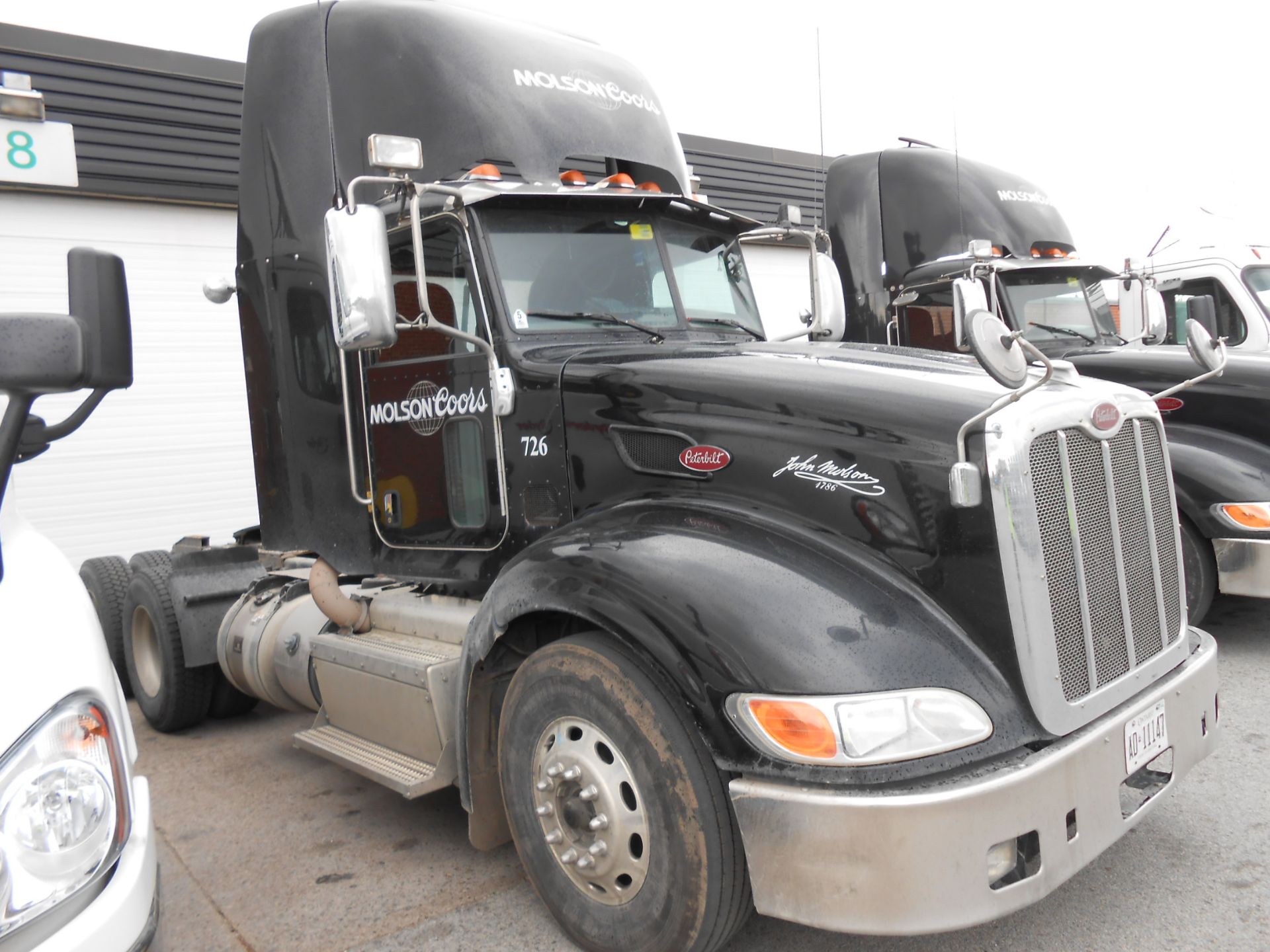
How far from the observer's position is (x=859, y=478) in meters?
2.89

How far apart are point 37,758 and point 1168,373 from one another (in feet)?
20.7

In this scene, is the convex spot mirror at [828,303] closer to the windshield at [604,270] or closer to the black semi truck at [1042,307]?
the windshield at [604,270]

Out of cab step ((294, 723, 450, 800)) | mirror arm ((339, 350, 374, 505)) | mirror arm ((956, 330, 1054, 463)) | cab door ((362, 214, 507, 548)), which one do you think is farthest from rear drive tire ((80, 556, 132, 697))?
mirror arm ((956, 330, 1054, 463))

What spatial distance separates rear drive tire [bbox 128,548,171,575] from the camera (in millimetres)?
6074

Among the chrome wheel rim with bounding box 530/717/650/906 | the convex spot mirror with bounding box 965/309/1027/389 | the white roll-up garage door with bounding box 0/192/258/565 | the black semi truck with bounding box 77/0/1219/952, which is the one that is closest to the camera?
the black semi truck with bounding box 77/0/1219/952

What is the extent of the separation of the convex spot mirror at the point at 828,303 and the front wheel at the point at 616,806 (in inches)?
88.6

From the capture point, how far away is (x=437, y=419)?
13.7 ft

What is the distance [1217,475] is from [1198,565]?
0.51m

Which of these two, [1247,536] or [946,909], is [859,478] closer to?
[946,909]

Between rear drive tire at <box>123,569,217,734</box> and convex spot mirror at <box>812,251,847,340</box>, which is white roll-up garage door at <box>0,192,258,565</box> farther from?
convex spot mirror at <box>812,251,847,340</box>

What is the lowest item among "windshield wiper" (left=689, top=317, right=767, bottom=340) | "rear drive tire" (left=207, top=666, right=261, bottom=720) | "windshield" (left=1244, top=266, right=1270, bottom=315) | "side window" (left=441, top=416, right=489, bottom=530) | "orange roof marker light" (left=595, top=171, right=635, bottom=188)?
"rear drive tire" (left=207, top=666, right=261, bottom=720)

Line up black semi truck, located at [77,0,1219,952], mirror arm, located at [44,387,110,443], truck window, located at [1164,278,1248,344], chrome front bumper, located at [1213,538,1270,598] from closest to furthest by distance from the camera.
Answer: mirror arm, located at [44,387,110,443] < black semi truck, located at [77,0,1219,952] < chrome front bumper, located at [1213,538,1270,598] < truck window, located at [1164,278,1248,344]

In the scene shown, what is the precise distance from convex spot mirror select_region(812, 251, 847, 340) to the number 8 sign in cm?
680

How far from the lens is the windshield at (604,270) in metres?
3.90
